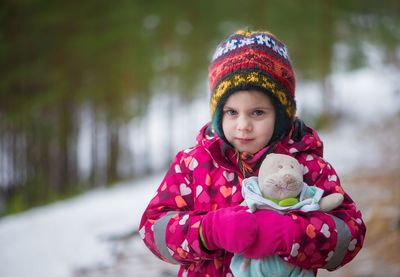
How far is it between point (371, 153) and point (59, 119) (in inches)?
267

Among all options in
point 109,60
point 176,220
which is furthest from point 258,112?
point 109,60

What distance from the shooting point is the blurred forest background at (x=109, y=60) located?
33.2 feet

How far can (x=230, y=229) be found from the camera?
4.57ft

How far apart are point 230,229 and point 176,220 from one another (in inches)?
9.1

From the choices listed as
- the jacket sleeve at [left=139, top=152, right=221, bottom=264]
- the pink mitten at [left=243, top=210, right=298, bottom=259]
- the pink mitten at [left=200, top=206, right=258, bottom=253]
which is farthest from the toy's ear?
the jacket sleeve at [left=139, top=152, right=221, bottom=264]

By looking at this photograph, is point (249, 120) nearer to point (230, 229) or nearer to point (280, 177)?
point (280, 177)

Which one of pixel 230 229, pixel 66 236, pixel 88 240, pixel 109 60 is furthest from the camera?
pixel 109 60

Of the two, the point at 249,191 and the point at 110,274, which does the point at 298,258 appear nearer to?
the point at 249,191

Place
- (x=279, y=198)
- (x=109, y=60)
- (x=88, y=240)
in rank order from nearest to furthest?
(x=279, y=198) → (x=88, y=240) → (x=109, y=60)

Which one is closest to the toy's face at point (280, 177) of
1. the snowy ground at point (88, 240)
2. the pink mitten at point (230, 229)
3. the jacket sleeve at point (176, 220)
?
the pink mitten at point (230, 229)

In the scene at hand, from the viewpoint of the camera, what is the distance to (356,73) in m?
16.2

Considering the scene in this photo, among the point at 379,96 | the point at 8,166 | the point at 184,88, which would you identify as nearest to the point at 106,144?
the point at 184,88

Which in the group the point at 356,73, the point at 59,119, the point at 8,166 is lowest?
the point at 8,166

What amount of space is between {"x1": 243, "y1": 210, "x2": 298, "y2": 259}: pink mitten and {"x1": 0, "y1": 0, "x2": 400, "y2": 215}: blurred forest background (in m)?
8.60
